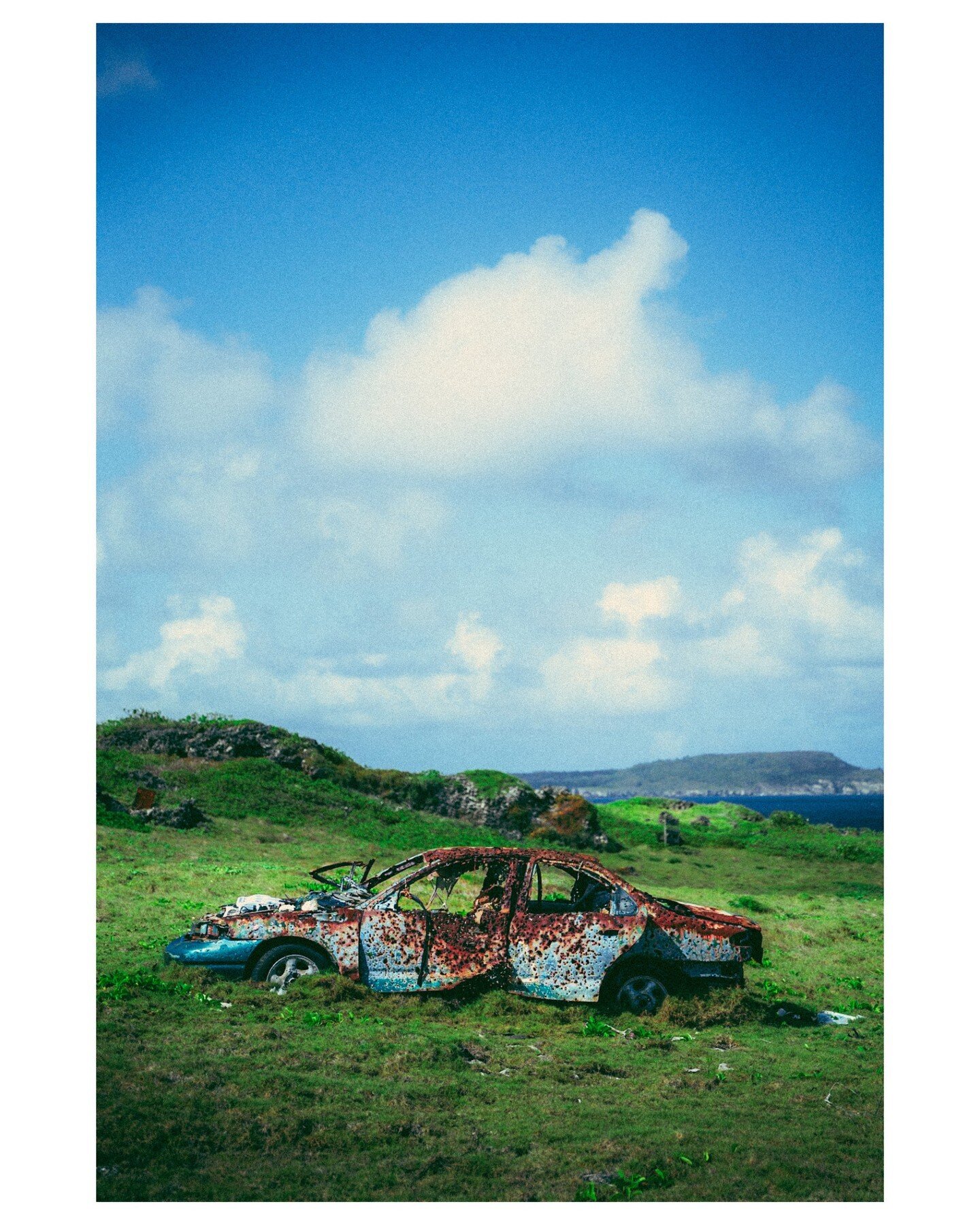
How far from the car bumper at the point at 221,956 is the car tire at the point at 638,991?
12.3 feet

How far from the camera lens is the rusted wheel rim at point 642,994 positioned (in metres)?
10.2

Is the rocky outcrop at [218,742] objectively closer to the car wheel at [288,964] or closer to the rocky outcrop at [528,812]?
the rocky outcrop at [528,812]

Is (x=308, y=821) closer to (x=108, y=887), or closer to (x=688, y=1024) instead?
(x=108, y=887)

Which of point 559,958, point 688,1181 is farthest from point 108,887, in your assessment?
point 688,1181

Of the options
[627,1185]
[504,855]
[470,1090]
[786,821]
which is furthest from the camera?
[786,821]

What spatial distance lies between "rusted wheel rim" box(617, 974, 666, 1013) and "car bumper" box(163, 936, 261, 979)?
3.84 m

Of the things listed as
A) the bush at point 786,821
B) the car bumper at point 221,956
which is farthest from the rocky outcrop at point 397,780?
the car bumper at point 221,956

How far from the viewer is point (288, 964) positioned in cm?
1026

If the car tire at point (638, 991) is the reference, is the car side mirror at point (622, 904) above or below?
above

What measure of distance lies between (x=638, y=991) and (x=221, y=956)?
14.3ft

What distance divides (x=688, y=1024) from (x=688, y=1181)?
12.6 feet

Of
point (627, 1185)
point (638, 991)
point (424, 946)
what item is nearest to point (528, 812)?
point (638, 991)

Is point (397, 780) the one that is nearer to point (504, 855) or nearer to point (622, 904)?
point (504, 855)

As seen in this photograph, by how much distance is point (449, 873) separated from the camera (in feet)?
36.0
